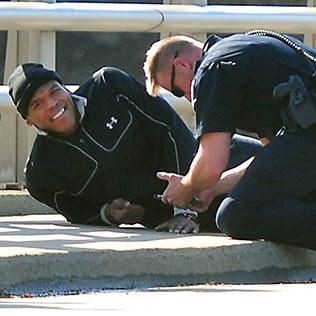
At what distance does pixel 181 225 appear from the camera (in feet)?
22.3

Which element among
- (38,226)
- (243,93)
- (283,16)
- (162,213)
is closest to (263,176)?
(243,93)

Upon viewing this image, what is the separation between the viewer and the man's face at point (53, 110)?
271 inches

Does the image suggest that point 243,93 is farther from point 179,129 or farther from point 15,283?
point 15,283

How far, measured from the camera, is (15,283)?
566 cm

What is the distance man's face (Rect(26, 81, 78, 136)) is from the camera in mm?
6883

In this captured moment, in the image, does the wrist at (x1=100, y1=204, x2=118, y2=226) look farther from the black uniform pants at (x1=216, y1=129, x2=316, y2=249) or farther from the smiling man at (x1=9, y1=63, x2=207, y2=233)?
the black uniform pants at (x1=216, y1=129, x2=316, y2=249)

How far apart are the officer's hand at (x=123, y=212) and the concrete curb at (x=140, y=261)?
0.49 m

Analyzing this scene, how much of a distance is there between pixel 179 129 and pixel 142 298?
79.1 inches

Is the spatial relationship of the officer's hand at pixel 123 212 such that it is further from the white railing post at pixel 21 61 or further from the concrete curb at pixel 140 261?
the white railing post at pixel 21 61

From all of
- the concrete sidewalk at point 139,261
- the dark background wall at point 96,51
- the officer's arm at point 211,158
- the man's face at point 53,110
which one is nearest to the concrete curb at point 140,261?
the concrete sidewalk at point 139,261

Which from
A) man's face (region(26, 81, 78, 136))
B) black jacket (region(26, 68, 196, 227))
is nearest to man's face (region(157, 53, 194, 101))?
black jacket (region(26, 68, 196, 227))

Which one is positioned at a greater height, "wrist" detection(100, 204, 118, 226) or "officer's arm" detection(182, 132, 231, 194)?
"officer's arm" detection(182, 132, 231, 194)

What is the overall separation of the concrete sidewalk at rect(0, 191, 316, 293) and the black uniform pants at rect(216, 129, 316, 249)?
2.7 inches

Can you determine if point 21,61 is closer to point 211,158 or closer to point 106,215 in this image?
point 106,215
